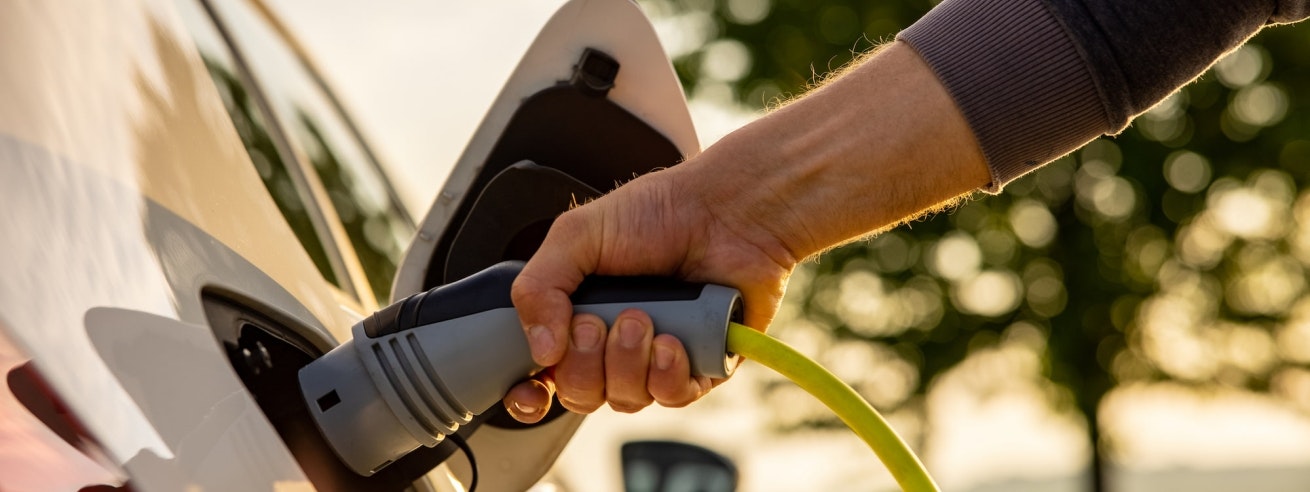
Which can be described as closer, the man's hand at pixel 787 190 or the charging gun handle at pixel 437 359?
the charging gun handle at pixel 437 359

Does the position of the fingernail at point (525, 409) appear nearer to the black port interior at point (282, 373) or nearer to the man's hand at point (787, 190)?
the man's hand at point (787, 190)

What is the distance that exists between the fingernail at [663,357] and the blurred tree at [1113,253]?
10062 millimetres

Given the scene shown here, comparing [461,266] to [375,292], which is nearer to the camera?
[461,266]

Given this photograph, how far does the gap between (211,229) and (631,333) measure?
20.0 inches

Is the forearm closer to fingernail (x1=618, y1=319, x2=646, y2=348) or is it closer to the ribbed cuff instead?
the ribbed cuff

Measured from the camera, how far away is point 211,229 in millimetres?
1122

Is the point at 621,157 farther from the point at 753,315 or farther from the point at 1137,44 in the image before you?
the point at 1137,44

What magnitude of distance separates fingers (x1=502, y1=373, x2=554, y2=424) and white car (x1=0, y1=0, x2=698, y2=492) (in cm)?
11

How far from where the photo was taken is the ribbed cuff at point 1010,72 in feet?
5.85

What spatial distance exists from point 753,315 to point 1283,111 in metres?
10.9

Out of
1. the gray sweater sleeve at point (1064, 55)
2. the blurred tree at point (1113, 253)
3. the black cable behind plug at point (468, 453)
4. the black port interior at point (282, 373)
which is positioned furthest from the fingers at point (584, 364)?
the blurred tree at point (1113, 253)

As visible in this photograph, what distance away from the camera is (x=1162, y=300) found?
11.5 metres

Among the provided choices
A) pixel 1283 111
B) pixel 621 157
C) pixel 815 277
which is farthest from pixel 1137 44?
pixel 1283 111

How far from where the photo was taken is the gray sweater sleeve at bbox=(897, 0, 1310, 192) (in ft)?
5.81
